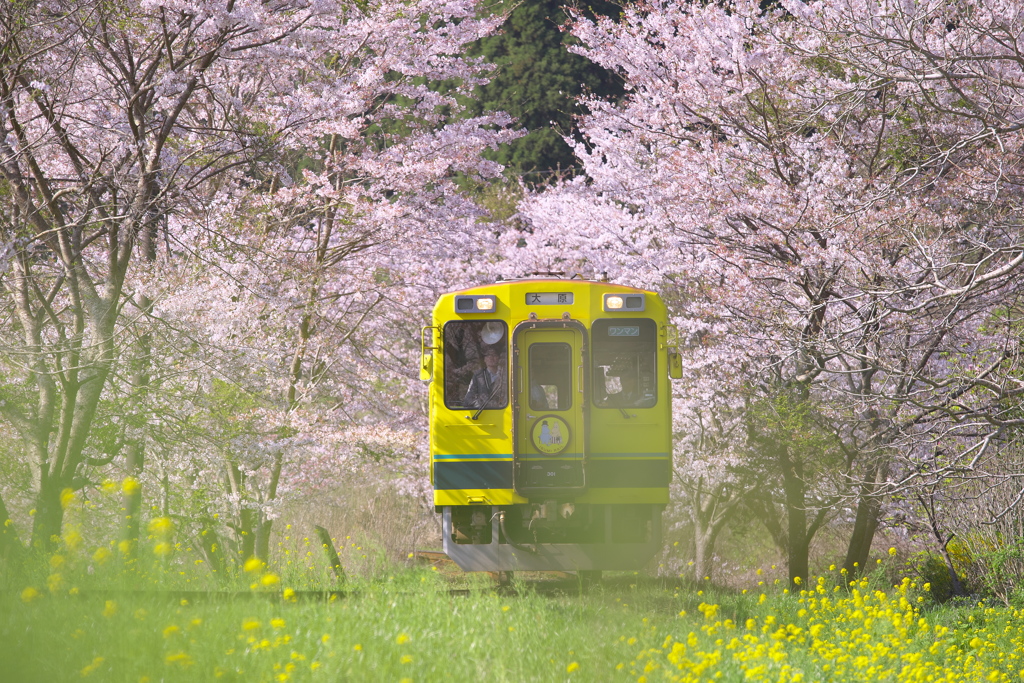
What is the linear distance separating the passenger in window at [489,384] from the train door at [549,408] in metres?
0.16

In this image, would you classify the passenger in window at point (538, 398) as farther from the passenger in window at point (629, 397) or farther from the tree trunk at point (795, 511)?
the tree trunk at point (795, 511)

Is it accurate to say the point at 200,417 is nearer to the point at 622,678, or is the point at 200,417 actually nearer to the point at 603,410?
the point at 603,410

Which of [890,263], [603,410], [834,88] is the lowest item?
[603,410]

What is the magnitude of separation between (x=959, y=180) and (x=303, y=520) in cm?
1194

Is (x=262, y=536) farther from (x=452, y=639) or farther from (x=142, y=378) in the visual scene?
(x=452, y=639)

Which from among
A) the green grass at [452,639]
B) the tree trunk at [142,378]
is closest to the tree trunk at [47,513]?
the tree trunk at [142,378]

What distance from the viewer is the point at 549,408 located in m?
8.20

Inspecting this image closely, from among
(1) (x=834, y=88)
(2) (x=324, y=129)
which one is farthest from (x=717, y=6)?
(2) (x=324, y=129)

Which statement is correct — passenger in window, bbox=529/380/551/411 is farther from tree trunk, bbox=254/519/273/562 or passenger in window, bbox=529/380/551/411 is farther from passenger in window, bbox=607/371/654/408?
tree trunk, bbox=254/519/273/562

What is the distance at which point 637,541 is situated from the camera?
8.23 m

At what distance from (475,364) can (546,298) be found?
90 cm

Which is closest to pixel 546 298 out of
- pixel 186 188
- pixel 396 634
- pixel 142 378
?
pixel 186 188

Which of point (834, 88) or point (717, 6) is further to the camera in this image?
point (717, 6)

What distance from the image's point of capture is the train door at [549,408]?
26.1ft
